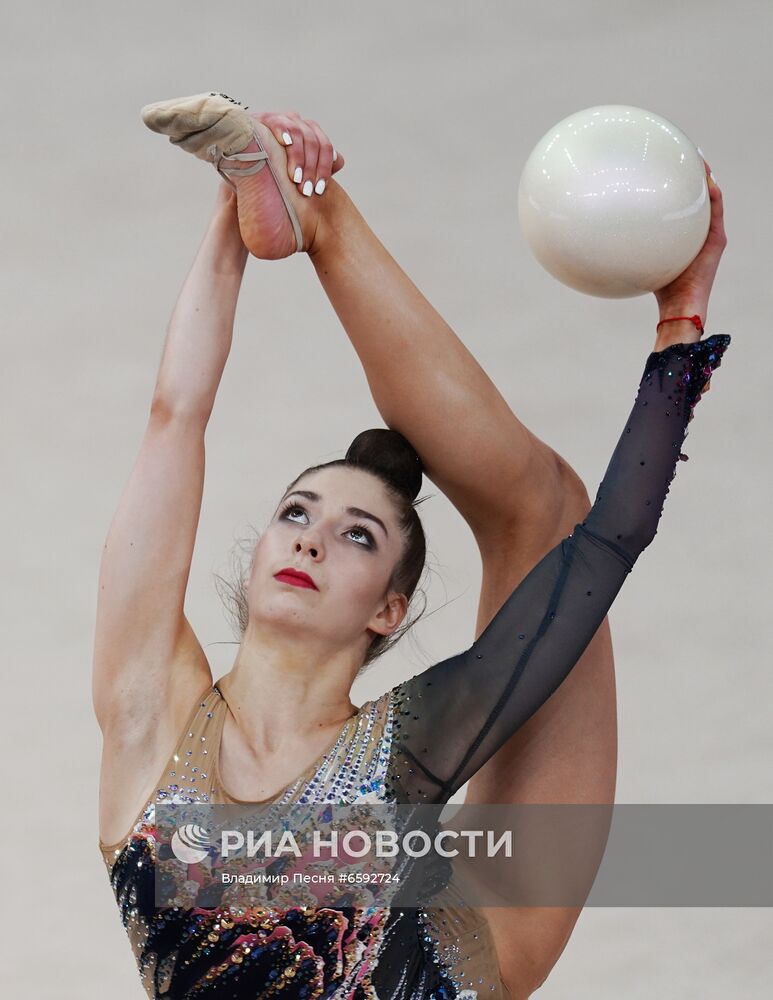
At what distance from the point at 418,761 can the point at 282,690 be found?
139 mm

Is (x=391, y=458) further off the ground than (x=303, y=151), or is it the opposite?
(x=303, y=151)

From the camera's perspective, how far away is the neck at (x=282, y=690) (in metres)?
1.64

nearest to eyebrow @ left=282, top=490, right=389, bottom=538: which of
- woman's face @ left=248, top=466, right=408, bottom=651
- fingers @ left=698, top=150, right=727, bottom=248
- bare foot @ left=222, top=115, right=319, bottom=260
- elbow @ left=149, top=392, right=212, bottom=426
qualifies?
woman's face @ left=248, top=466, right=408, bottom=651

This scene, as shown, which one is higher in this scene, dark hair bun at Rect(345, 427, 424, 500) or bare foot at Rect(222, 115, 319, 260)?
bare foot at Rect(222, 115, 319, 260)

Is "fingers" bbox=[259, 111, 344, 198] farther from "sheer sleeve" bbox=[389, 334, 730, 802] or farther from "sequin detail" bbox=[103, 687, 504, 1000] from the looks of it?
"sequin detail" bbox=[103, 687, 504, 1000]

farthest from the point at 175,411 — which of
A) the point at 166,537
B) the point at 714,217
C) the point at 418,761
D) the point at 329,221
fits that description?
the point at 714,217

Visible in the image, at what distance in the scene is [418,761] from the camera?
1614 mm

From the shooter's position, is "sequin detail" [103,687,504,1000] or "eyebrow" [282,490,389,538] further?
"eyebrow" [282,490,389,538]

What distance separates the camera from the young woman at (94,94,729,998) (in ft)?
5.21

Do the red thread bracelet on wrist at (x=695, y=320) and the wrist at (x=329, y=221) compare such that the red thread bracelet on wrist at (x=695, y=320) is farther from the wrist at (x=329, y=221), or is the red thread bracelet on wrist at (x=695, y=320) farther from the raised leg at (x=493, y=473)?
the wrist at (x=329, y=221)

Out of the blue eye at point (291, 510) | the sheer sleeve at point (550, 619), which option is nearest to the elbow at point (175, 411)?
the blue eye at point (291, 510)

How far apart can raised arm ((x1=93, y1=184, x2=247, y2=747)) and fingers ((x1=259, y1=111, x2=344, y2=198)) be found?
8 centimetres

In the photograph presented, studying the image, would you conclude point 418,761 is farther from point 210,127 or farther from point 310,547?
point 210,127

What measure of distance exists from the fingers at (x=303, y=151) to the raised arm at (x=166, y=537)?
3.1 inches
